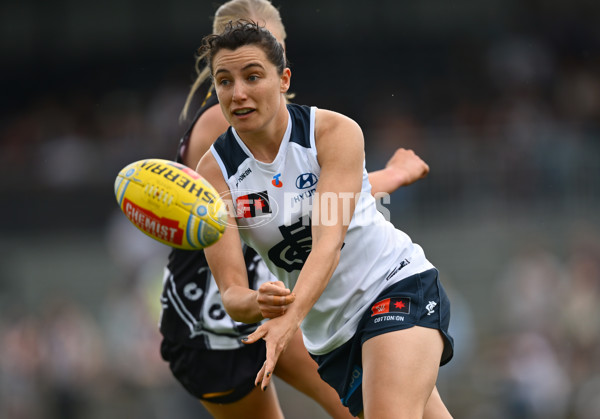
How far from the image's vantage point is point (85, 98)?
16000mm

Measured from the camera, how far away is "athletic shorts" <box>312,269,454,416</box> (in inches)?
150

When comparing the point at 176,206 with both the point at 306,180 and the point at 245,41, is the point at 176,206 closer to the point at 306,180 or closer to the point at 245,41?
the point at 306,180

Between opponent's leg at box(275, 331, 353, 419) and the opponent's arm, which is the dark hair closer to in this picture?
the opponent's arm

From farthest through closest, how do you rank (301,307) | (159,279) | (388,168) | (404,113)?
1. (404,113)
2. (159,279)
3. (388,168)
4. (301,307)

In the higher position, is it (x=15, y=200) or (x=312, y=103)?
(x=312, y=103)

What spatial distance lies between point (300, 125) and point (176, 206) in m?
0.68

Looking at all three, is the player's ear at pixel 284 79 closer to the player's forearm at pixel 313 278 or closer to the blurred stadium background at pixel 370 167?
the player's forearm at pixel 313 278

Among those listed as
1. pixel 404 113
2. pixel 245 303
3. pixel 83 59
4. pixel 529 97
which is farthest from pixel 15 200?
pixel 245 303

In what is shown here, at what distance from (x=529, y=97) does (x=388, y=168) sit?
32.3ft

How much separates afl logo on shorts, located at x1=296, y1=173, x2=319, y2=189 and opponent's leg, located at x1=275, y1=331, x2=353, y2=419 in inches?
45.2

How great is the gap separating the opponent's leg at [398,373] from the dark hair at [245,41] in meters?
1.14

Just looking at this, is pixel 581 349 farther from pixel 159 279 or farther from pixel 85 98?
pixel 85 98

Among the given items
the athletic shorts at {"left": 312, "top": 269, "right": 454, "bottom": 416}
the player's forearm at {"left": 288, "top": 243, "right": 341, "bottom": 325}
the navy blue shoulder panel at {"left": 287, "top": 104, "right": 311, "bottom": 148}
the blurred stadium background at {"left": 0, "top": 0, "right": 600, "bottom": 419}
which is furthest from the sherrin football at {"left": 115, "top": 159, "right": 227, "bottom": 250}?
the blurred stadium background at {"left": 0, "top": 0, "right": 600, "bottom": 419}

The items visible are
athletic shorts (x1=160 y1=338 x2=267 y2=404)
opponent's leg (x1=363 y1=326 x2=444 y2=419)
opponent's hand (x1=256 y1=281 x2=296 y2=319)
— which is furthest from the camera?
athletic shorts (x1=160 y1=338 x2=267 y2=404)
